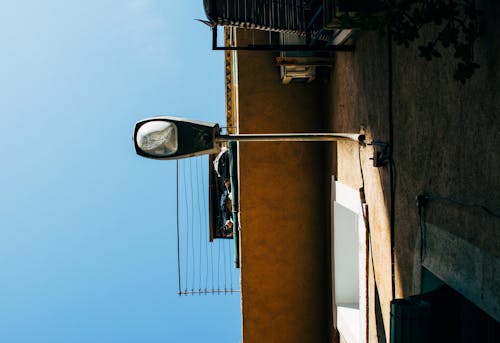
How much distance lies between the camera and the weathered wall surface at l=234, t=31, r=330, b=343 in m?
6.87

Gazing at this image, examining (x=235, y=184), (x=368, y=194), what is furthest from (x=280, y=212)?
(x=368, y=194)

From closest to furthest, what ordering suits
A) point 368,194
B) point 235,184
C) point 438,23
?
1. point 438,23
2. point 368,194
3. point 235,184

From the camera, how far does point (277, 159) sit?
22.7ft

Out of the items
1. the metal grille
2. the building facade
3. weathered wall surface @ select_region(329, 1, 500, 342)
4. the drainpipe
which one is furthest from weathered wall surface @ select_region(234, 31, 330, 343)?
weathered wall surface @ select_region(329, 1, 500, 342)

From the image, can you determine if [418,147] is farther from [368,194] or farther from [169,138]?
[169,138]

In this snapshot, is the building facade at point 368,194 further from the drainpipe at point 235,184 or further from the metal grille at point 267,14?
the metal grille at point 267,14

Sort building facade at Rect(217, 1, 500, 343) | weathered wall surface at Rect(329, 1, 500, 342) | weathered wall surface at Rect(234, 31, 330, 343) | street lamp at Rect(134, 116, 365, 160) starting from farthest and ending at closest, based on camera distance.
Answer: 1. weathered wall surface at Rect(234, 31, 330, 343)
2. street lamp at Rect(134, 116, 365, 160)
3. building facade at Rect(217, 1, 500, 343)
4. weathered wall surface at Rect(329, 1, 500, 342)

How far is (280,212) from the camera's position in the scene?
22.8 ft

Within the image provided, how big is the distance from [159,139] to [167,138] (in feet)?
0.22

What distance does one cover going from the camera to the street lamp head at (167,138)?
160 inches

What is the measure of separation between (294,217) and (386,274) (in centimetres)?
262

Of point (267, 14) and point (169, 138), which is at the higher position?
point (267, 14)

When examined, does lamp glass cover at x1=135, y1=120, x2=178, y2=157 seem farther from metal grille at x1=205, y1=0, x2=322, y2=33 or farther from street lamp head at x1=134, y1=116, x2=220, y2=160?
metal grille at x1=205, y1=0, x2=322, y2=33

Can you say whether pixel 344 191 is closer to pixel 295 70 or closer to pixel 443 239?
pixel 295 70
